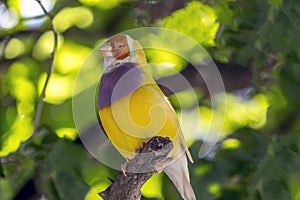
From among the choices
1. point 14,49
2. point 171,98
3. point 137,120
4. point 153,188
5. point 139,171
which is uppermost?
point 139,171

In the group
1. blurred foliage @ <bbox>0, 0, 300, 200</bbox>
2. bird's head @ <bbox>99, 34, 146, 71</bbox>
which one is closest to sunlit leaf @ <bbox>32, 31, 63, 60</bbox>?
blurred foliage @ <bbox>0, 0, 300, 200</bbox>

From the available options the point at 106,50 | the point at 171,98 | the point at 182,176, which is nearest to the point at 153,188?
the point at 171,98

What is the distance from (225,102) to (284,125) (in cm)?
30

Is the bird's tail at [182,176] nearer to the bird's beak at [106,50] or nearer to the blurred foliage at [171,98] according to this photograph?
the blurred foliage at [171,98]

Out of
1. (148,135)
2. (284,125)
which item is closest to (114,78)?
(148,135)

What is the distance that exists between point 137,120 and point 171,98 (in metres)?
0.92

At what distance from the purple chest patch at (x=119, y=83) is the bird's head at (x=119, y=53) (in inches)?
1.2

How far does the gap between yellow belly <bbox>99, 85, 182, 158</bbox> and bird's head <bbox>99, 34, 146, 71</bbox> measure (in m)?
0.16

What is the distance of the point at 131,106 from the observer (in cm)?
273

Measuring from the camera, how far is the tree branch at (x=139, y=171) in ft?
7.85

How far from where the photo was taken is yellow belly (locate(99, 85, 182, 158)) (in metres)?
2.72

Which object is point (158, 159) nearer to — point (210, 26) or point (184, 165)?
point (184, 165)

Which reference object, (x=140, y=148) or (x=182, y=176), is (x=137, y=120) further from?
(x=182, y=176)

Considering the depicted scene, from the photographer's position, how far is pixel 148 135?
8.91 feet
